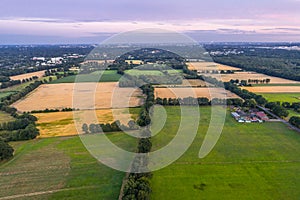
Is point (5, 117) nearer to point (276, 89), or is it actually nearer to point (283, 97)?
point (283, 97)

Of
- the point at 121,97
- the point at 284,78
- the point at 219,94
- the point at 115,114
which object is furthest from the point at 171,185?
the point at 284,78

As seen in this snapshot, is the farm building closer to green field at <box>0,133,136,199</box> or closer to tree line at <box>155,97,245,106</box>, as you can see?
tree line at <box>155,97,245,106</box>

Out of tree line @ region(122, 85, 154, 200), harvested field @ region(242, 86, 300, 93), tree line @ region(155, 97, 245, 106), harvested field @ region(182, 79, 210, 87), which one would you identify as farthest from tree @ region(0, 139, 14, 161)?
harvested field @ region(242, 86, 300, 93)

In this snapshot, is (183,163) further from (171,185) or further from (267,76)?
(267,76)

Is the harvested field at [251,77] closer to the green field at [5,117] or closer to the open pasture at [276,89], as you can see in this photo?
the open pasture at [276,89]

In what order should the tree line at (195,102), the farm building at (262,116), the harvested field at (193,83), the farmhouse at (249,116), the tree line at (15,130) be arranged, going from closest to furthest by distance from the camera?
the tree line at (15,130), the farmhouse at (249,116), the farm building at (262,116), the tree line at (195,102), the harvested field at (193,83)

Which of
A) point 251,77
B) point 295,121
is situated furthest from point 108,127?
point 251,77

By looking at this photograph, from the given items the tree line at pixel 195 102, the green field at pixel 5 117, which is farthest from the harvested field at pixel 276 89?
the green field at pixel 5 117
